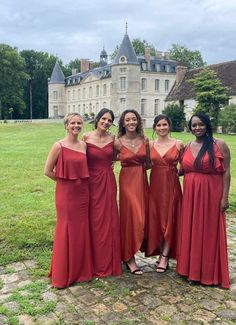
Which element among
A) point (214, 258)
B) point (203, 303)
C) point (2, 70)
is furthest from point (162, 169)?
point (2, 70)

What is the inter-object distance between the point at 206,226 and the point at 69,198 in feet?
5.29

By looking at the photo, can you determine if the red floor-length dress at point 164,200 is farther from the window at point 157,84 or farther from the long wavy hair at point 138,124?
the window at point 157,84

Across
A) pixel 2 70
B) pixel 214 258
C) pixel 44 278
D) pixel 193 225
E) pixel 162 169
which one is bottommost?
pixel 44 278

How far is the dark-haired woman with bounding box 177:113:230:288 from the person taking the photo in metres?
4.51

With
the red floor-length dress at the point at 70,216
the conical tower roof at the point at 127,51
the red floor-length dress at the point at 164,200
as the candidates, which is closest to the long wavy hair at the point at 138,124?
the red floor-length dress at the point at 164,200

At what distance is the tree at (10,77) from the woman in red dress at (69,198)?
60330mm

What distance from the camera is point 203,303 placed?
414cm

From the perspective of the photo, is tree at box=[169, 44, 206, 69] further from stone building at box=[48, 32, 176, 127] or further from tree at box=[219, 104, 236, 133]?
tree at box=[219, 104, 236, 133]

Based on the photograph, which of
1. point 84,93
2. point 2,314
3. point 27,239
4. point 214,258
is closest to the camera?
point 2,314

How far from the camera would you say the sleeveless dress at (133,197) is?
476 cm

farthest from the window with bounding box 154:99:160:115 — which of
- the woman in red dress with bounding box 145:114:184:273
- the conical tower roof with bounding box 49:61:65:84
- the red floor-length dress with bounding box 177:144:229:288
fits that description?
the red floor-length dress with bounding box 177:144:229:288

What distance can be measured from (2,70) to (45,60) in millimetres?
15006

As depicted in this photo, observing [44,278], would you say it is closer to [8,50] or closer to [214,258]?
[214,258]

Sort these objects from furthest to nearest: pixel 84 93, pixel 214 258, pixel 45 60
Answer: pixel 45 60
pixel 84 93
pixel 214 258
